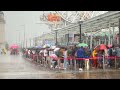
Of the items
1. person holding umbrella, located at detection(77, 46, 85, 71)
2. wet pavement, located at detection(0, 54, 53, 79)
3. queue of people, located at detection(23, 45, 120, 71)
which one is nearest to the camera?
wet pavement, located at detection(0, 54, 53, 79)

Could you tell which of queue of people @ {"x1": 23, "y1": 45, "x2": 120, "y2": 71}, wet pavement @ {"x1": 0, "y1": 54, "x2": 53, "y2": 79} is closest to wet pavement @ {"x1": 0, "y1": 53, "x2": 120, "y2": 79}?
wet pavement @ {"x1": 0, "y1": 54, "x2": 53, "y2": 79}

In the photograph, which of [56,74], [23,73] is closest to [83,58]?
[56,74]

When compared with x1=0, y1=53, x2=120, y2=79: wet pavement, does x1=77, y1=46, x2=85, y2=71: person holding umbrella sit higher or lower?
higher

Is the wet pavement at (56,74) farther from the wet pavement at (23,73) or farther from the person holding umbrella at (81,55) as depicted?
the person holding umbrella at (81,55)

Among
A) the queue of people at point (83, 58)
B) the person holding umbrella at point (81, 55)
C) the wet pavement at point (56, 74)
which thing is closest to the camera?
the wet pavement at point (56, 74)

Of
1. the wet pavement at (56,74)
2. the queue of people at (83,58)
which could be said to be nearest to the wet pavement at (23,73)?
the wet pavement at (56,74)

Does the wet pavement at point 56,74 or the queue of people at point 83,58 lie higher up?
the queue of people at point 83,58

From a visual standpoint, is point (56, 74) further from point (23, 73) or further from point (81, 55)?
point (81, 55)

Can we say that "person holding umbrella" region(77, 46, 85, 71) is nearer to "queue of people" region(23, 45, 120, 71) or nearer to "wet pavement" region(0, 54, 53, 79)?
"queue of people" region(23, 45, 120, 71)

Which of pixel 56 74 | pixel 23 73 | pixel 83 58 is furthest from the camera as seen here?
pixel 83 58

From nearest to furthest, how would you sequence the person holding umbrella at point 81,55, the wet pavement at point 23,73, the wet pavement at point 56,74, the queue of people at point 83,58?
the wet pavement at point 56,74
the wet pavement at point 23,73
the person holding umbrella at point 81,55
the queue of people at point 83,58

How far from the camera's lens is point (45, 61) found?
1199 inches
